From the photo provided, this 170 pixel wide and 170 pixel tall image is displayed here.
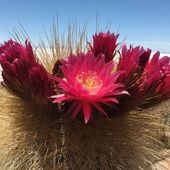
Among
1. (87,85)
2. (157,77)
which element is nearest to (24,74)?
(87,85)

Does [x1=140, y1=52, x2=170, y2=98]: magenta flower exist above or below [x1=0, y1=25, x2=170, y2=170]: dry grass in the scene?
above

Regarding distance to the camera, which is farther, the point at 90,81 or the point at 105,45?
the point at 105,45

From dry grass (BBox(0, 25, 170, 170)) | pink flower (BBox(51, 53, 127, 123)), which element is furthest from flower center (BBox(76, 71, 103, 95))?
dry grass (BBox(0, 25, 170, 170))

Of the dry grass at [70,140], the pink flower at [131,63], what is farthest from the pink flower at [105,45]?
the dry grass at [70,140]

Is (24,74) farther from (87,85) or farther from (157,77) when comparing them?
(157,77)

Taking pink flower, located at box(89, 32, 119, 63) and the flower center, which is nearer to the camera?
the flower center

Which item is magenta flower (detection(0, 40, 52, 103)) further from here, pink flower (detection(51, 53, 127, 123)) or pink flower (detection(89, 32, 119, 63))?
pink flower (detection(89, 32, 119, 63))

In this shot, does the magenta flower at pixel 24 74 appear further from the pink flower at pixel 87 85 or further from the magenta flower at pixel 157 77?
the magenta flower at pixel 157 77

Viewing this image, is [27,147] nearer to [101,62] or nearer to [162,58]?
[101,62]
